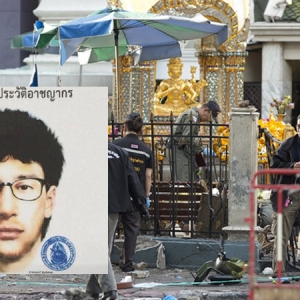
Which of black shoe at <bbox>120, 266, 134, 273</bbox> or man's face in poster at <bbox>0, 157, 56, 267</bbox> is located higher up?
man's face in poster at <bbox>0, 157, 56, 267</bbox>

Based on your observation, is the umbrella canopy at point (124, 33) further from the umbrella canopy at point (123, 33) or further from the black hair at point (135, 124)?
the black hair at point (135, 124)

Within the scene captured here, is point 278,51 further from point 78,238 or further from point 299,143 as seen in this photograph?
point 78,238

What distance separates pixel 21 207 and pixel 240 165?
10.2 feet

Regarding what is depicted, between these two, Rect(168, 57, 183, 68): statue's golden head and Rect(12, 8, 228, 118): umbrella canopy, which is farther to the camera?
Rect(168, 57, 183, 68): statue's golden head

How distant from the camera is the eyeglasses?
11.1 meters

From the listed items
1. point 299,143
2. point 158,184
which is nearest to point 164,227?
point 158,184

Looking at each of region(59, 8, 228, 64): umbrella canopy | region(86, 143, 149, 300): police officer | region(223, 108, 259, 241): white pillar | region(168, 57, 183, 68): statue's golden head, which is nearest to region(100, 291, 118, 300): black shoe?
region(86, 143, 149, 300): police officer

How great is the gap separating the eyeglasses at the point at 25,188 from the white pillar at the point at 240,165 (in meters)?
2.93

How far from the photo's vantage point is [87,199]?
1123 centimetres

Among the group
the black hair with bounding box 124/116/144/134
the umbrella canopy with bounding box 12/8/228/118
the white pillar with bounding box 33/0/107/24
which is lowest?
the black hair with bounding box 124/116/144/134

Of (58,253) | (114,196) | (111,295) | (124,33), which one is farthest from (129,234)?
(124,33)

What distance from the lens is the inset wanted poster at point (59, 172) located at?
440 inches

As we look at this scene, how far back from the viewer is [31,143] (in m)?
11.2

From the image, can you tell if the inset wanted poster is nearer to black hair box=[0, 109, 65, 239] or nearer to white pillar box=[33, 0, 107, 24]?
black hair box=[0, 109, 65, 239]
